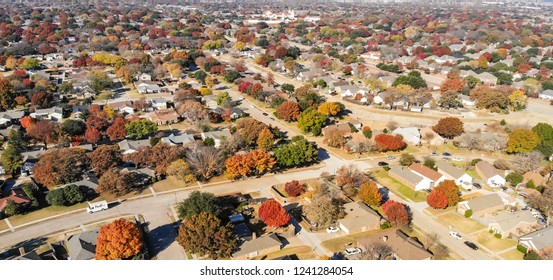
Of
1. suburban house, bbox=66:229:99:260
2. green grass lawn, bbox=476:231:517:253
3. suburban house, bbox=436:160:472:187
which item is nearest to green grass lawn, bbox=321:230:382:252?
green grass lawn, bbox=476:231:517:253

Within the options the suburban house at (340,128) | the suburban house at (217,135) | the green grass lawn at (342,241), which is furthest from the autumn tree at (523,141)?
the suburban house at (217,135)

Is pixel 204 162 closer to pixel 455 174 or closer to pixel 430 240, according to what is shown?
pixel 430 240

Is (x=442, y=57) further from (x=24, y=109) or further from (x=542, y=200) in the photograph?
(x=24, y=109)

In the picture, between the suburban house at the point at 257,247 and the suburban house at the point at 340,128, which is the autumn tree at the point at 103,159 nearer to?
the suburban house at the point at 257,247

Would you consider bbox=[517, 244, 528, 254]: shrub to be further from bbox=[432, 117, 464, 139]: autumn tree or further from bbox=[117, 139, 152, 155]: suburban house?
bbox=[117, 139, 152, 155]: suburban house

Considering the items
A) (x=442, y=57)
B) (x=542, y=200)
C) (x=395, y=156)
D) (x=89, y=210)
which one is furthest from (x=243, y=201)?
(x=442, y=57)
